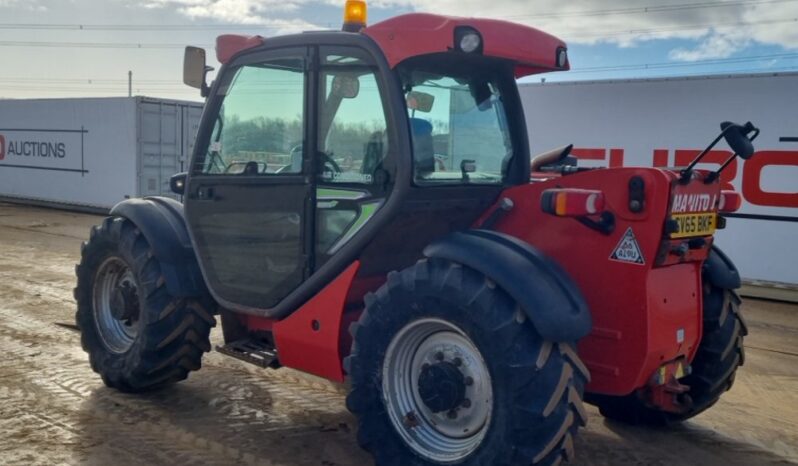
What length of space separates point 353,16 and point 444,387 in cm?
198

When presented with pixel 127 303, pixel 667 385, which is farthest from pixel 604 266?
pixel 127 303

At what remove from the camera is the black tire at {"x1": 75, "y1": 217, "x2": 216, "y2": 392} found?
195 inches

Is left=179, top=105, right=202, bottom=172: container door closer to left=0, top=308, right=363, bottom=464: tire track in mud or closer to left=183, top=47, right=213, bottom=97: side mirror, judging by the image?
left=0, top=308, right=363, bottom=464: tire track in mud

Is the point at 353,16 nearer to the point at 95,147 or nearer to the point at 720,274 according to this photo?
the point at 720,274

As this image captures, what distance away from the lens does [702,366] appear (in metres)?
4.46

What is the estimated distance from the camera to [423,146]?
13.2 feet

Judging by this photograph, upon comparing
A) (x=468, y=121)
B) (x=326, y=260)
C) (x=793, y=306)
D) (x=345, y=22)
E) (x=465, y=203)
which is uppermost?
(x=345, y=22)

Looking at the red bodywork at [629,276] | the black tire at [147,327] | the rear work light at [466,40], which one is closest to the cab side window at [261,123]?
the black tire at [147,327]

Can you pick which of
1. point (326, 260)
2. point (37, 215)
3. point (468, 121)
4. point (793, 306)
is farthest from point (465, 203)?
point (37, 215)

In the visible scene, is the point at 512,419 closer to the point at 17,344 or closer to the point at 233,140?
the point at 233,140

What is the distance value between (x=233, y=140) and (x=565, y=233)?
6.52ft

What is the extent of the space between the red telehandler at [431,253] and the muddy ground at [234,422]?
245mm

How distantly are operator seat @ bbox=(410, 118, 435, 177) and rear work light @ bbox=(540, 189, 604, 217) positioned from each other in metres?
0.67

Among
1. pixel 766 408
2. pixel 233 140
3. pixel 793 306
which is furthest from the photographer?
pixel 793 306
